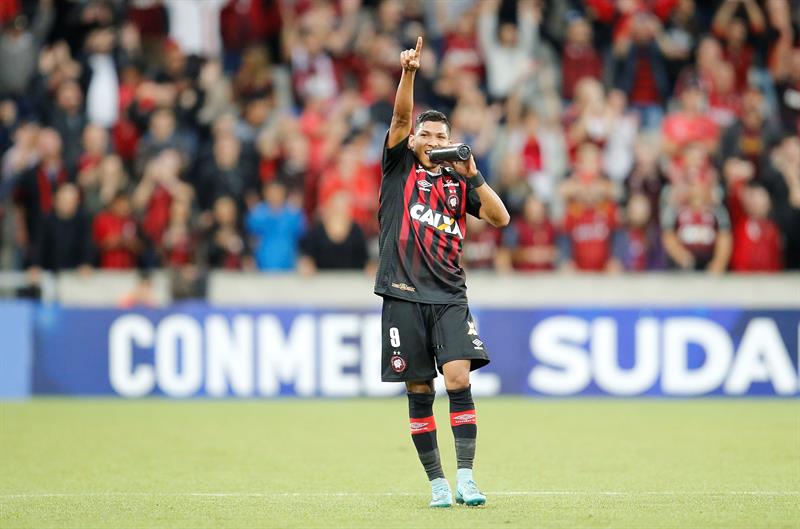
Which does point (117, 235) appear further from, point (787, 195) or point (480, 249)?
point (787, 195)

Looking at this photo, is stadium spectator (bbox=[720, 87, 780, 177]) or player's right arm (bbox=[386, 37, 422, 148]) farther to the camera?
stadium spectator (bbox=[720, 87, 780, 177])

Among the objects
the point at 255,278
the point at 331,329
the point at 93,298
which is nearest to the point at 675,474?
the point at 331,329

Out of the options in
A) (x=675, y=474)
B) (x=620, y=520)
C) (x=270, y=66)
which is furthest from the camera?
(x=270, y=66)

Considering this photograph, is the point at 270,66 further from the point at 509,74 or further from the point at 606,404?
the point at 606,404

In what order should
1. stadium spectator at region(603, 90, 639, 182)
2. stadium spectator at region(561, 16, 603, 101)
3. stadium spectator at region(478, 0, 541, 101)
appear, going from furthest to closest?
stadium spectator at region(478, 0, 541, 101), stadium spectator at region(561, 16, 603, 101), stadium spectator at region(603, 90, 639, 182)

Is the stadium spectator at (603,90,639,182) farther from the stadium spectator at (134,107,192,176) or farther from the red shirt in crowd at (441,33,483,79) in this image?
the stadium spectator at (134,107,192,176)

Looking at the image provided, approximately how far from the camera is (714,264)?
17.8m

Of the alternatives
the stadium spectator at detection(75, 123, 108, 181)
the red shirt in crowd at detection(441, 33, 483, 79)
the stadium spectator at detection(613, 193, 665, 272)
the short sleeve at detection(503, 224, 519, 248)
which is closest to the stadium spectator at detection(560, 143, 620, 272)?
the stadium spectator at detection(613, 193, 665, 272)

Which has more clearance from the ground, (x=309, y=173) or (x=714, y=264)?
(x=309, y=173)

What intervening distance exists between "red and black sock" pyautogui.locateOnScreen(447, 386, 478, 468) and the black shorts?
0.21 meters

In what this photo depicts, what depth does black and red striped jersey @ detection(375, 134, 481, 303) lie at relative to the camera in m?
8.61

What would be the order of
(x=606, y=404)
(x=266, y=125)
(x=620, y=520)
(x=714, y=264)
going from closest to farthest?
(x=620, y=520)
(x=606, y=404)
(x=714, y=264)
(x=266, y=125)

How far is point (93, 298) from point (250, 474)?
27.9 ft

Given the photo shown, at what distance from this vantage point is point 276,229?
18.2m
